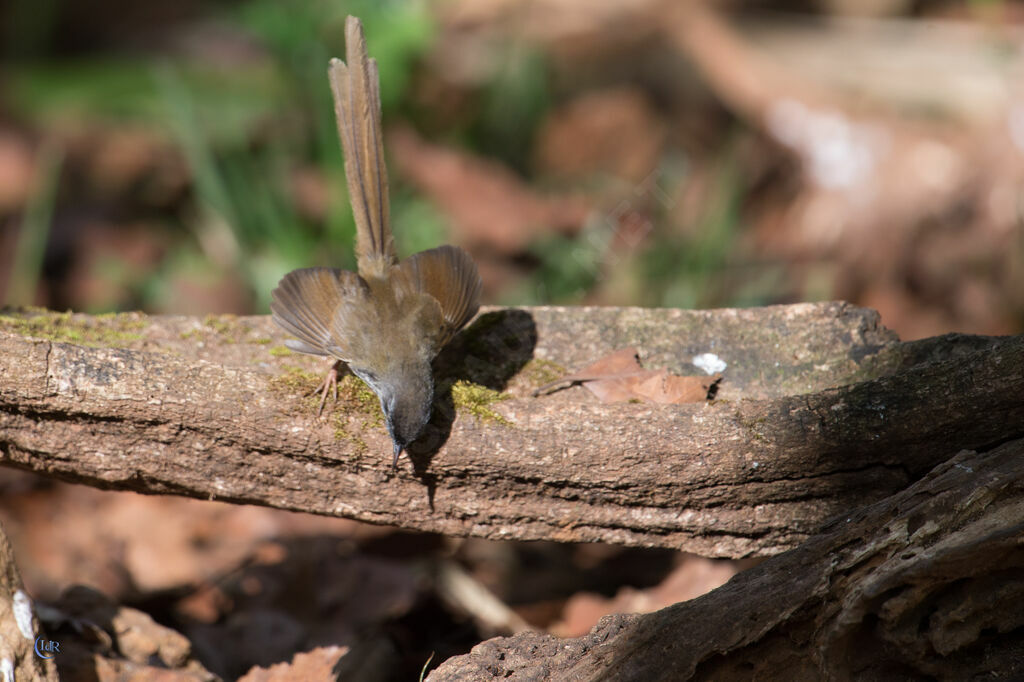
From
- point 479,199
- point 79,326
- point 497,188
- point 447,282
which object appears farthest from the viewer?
point 497,188

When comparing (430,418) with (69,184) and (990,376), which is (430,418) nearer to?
(990,376)

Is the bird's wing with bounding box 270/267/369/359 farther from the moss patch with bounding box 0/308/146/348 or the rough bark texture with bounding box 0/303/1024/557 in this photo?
the moss patch with bounding box 0/308/146/348

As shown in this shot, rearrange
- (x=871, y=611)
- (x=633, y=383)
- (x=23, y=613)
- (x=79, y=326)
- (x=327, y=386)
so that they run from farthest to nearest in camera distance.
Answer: (x=79, y=326) → (x=633, y=383) → (x=327, y=386) → (x=23, y=613) → (x=871, y=611)

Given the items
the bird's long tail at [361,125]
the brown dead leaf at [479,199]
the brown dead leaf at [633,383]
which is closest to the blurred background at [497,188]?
the brown dead leaf at [479,199]

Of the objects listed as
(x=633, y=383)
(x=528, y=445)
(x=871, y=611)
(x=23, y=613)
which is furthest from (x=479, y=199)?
(x=871, y=611)

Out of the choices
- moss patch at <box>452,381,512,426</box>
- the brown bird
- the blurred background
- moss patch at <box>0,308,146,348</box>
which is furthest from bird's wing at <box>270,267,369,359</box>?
the blurred background

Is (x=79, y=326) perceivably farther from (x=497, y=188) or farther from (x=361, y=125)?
(x=497, y=188)
